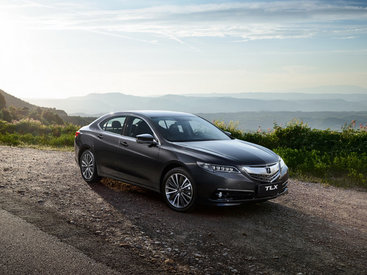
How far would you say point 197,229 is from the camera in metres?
5.93

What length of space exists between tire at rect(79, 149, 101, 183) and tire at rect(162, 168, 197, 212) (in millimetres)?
2281

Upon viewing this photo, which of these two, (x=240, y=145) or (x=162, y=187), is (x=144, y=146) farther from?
(x=240, y=145)

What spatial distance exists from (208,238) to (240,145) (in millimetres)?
2204

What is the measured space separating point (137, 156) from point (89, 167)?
1.83 meters

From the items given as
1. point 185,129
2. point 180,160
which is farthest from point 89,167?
point 180,160

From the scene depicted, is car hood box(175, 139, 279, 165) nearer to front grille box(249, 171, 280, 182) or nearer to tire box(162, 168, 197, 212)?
front grille box(249, 171, 280, 182)

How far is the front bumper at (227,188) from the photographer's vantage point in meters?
6.31

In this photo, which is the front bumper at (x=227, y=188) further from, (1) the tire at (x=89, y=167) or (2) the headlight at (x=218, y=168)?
(1) the tire at (x=89, y=167)

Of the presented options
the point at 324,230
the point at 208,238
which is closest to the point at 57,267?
the point at 208,238

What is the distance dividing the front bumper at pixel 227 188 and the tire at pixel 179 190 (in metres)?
0.15

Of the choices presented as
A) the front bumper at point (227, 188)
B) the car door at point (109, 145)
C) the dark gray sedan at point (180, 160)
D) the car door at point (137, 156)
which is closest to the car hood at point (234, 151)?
the dark gray sedan at point (180, 160)

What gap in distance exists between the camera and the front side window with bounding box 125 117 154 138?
25.2ft

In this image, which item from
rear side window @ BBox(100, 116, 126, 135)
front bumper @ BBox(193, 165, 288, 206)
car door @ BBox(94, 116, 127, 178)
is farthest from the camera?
rear side window @ BBox(100, 116, 126, 135)

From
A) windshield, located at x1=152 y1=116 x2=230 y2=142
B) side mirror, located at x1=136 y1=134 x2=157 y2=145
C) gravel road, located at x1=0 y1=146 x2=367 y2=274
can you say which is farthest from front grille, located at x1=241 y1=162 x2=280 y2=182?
side mirror, located at x1=136 y1=134 x2=157 y2=145
